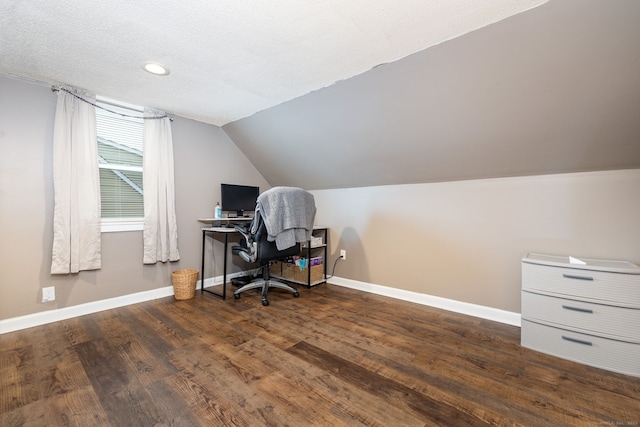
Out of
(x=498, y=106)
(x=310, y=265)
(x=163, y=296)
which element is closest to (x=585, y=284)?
(x=498, y=106)

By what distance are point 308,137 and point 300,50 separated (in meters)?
1.19

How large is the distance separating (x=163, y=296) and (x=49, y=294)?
94 centimetres

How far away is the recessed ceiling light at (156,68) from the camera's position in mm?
2061

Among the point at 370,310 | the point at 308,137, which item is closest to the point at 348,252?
the point at 370,310

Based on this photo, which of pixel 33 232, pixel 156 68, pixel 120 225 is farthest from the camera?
pixel 120 225

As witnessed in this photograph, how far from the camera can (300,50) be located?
6.03 ft

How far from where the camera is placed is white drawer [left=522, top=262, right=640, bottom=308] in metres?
1.64

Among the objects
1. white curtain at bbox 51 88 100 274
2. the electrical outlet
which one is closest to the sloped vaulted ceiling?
white curtain at bbox 51 88 100 274

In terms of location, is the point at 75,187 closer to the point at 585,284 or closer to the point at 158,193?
the point at 158,193

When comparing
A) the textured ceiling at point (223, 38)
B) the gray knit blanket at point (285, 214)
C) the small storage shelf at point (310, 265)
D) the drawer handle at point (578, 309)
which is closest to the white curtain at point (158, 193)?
the textured ceiling at point (223, 38)

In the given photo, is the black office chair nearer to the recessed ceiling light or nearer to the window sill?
the window sill

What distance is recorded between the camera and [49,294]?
2369mm

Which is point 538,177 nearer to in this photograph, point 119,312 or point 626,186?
point 626,186

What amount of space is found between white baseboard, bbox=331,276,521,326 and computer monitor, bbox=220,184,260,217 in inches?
65.1
